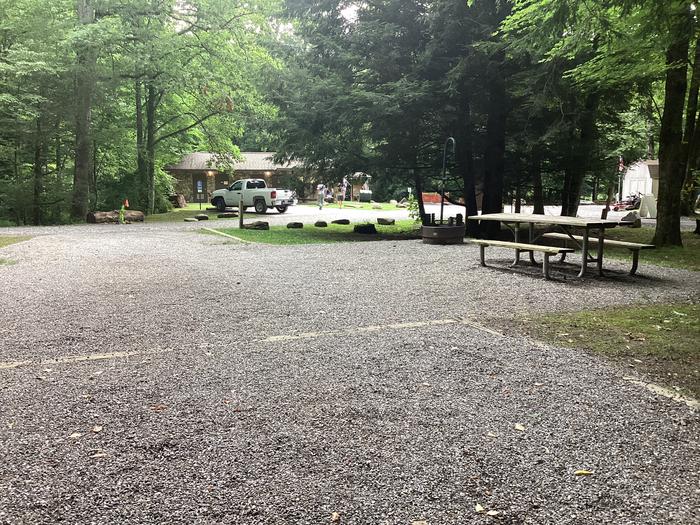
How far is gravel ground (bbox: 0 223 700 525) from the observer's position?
244 cm

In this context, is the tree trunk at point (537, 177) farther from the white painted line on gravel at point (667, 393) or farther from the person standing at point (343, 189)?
the white painted line on gravel at point (667, 393)

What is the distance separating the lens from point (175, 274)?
885cm

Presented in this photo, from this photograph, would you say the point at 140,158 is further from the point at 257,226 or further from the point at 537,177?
the point at 537,177

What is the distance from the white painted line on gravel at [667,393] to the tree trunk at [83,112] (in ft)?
71.0

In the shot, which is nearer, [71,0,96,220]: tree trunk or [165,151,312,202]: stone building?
[71,0,96,220]: tree trunk

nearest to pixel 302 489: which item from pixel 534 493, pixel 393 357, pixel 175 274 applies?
pixel 534 493

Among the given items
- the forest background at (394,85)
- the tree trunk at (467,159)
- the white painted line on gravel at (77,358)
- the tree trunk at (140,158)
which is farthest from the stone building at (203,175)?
the white painted line on gravel at (77,358)

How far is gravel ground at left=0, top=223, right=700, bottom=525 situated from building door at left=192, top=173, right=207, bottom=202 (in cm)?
4337

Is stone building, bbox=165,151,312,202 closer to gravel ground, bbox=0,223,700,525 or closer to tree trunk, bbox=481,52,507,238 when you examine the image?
tree trunk, bbox=481,52,507,238

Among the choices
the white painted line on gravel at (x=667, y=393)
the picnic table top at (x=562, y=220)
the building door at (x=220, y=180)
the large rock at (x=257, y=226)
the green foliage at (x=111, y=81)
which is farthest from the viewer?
the building door at (x=220, y=180)

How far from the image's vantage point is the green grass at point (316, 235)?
15.6m

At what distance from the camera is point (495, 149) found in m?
16.3

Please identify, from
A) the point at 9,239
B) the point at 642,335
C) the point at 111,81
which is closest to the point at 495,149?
the point at 642,335

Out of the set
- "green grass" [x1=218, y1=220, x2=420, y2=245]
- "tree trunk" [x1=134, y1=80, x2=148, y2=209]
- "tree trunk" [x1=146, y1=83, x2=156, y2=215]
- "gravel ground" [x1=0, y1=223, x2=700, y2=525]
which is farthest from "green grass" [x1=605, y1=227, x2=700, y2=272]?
"tree trunk" [x1=146, y1=83, x2=156, y2=215]
